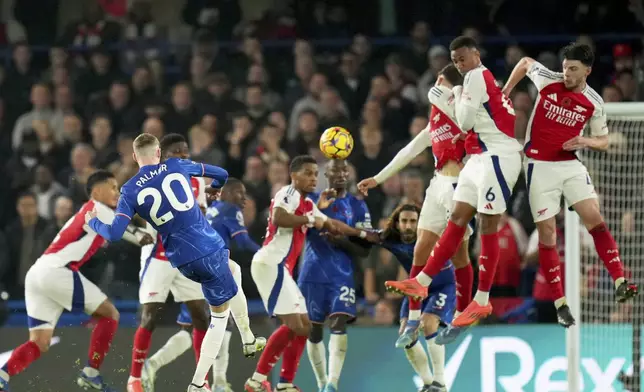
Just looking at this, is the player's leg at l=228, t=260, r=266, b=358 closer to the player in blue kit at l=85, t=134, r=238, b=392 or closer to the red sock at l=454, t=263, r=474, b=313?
the player in blue kit at l=85, t=134, r=238, b=392

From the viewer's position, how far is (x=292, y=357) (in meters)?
10.7

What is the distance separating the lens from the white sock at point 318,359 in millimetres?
10984

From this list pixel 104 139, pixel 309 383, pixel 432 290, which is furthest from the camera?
pixel 104 139

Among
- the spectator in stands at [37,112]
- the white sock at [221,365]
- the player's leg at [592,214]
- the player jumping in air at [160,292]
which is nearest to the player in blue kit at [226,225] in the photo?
the white sock at [221,365]

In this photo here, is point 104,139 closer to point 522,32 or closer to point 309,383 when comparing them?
point 309,383

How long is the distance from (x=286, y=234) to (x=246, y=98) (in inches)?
185

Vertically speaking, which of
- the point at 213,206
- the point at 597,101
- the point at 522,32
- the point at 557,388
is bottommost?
the point at 557,388

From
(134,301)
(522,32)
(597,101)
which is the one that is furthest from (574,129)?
(522,32)

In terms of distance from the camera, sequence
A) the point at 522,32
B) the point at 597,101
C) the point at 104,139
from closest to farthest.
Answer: the point at 597,101 → the point at 104,139 → the point at 522,32

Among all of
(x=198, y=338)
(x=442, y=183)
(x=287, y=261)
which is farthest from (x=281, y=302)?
(x=442, y=183)

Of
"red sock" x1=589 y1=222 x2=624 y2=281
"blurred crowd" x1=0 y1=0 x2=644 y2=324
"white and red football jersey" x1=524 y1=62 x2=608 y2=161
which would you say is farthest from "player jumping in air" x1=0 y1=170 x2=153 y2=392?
"red sock" x1=589 y1=222 x2=624 y2=281

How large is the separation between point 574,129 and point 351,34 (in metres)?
6.79

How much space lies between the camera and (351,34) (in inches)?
620

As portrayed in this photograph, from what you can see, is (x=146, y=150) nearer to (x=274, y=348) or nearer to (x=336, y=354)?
(x=274, y=348)
